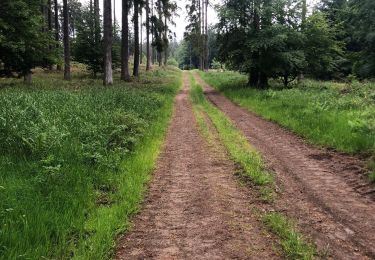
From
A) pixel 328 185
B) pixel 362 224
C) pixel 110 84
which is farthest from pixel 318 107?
pixel 110 84

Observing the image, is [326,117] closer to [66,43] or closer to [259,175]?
[259,175]

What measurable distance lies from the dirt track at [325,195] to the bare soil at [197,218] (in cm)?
71

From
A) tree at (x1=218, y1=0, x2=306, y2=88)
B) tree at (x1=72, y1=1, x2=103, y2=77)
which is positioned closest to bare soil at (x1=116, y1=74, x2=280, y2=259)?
tree at (x1=218, y1=0, x2=306, y2=88)

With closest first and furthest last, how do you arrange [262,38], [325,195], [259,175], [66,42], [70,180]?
[70,180] < [325,195] < [259,175] < [262,38] < [66,42]

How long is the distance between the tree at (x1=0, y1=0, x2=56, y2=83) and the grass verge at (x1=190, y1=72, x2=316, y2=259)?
1046 centimetres

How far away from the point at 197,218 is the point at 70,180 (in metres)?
2.20

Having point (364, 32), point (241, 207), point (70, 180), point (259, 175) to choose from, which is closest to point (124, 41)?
point (364, 32)

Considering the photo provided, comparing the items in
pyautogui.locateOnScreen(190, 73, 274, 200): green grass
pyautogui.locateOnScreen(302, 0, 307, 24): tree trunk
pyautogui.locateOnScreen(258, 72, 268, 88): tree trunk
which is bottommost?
pyautogui.locateOnScreen(190, 73, 274, 200): green grass

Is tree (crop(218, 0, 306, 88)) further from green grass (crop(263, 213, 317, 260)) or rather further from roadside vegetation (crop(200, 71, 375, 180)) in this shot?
green grass (crop(263, 213, 317, 260))

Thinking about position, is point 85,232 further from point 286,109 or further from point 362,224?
point 286,109

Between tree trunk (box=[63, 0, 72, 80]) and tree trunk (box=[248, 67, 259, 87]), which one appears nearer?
tree trunk (box=[248, 67, 259, 87])

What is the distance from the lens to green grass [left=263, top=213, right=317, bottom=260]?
427cm

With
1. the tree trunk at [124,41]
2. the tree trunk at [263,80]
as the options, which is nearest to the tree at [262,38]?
the tree trunk at [263,80]

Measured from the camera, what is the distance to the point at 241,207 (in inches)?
227
